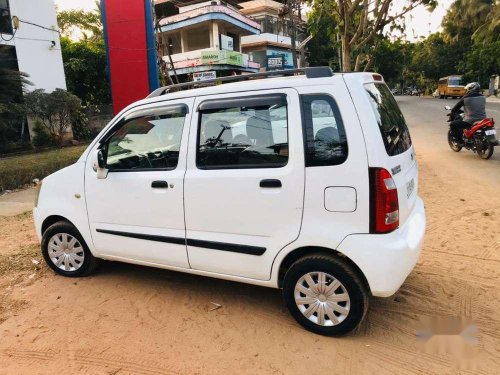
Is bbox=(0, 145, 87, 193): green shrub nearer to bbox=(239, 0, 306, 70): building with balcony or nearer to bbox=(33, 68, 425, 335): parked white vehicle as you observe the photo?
bbox=(33, 68, 425, 335): parked white vehicle

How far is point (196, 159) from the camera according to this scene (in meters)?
Answer: 3.44

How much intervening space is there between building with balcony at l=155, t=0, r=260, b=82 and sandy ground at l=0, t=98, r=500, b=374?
23.4m

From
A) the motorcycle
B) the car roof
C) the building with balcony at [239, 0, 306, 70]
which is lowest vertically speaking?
the motorcycle

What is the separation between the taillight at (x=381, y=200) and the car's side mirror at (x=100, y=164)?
92.9 inches

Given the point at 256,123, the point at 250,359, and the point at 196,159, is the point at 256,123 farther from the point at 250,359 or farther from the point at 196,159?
the point at 250,359

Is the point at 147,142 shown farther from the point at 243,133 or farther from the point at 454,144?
the point at 454,144

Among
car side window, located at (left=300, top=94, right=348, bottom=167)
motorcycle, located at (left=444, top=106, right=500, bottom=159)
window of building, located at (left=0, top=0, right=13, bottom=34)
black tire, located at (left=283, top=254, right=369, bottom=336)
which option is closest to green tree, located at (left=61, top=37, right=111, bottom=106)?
window of building, located at (left=0, top=0, right=13, bottom=34)

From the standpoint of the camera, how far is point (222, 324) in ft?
11.2

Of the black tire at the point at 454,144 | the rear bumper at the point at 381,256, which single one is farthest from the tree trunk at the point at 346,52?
the rear bumper at the point at 381,256

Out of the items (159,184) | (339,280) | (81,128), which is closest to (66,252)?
(159,184)

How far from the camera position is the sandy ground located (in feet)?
9.54

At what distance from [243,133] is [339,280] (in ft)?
4.26

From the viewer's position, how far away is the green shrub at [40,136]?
15492mm

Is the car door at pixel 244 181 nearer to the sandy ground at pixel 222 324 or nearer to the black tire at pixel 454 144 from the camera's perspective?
the sandy ground at pixel 222 324
